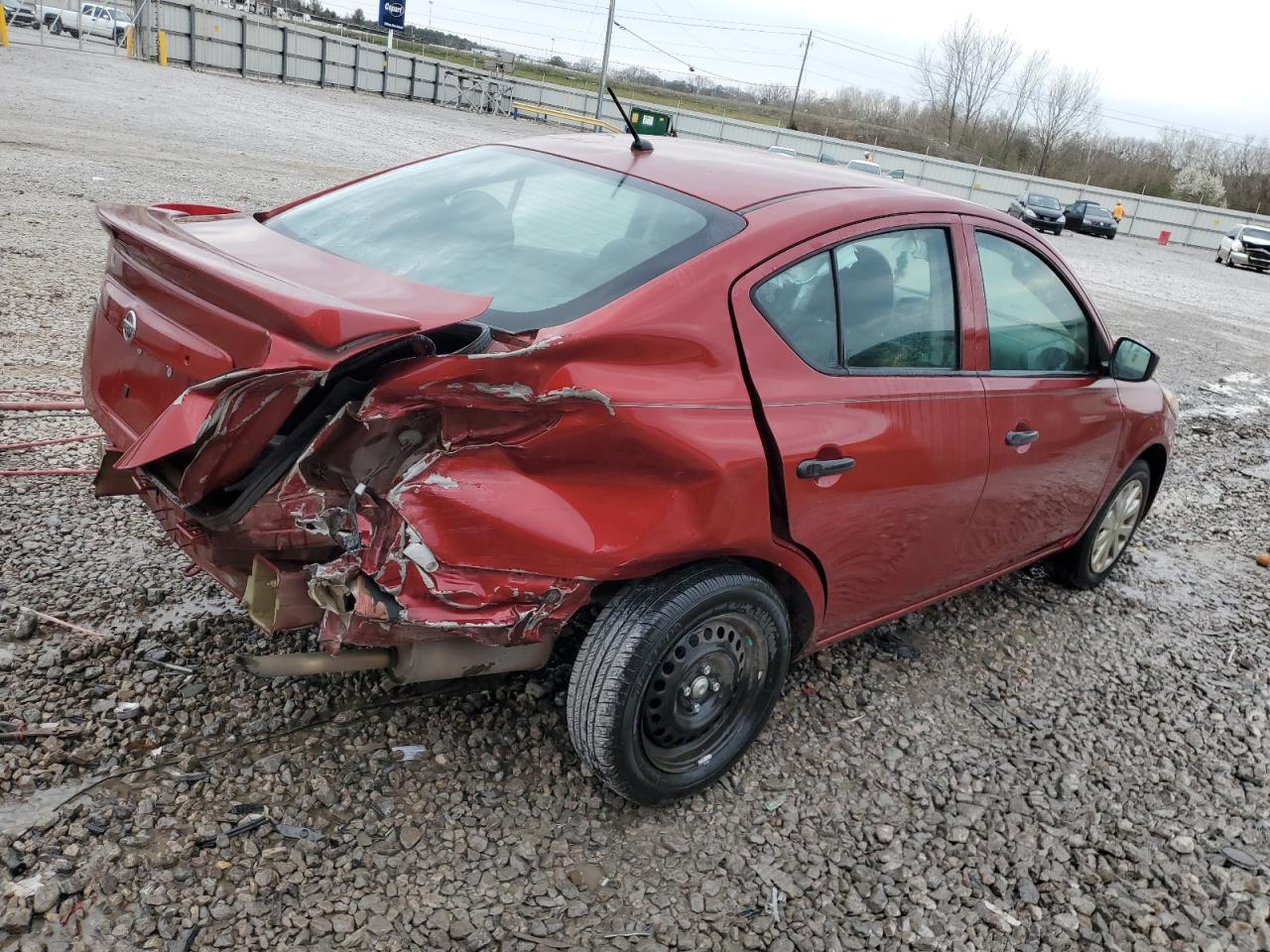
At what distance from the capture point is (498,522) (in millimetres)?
2283

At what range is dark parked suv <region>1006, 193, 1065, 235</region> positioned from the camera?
31.0m

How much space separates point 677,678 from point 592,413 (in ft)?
2.70

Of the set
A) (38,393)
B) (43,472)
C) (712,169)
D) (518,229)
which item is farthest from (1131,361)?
(38,393)

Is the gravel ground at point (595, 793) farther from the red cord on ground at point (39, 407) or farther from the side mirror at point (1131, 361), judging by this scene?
the side mirror at point (1131, 361)

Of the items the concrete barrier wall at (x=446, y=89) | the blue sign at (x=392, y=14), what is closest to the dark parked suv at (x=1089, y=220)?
the concrete barrier wall at (x=446, y=89)

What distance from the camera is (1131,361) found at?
3.96m

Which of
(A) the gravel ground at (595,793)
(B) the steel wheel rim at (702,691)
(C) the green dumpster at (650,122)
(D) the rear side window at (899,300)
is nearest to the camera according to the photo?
(A) the gravel ground at (595,793)

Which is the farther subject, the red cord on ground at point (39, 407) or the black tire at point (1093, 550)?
the red cord on ground at point (39, 407)

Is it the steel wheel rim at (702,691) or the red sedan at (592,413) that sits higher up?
the red sedan at (592,413)

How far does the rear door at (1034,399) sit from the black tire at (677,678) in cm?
109

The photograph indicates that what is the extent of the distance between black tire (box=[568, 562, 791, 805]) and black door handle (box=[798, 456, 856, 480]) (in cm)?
32

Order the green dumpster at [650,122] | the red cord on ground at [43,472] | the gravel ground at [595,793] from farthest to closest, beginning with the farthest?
the green dumpster at [650,122]
the red cord on ground at [43,472]
the gravel ground at [595,793]

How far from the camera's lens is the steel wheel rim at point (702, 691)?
8.70 feet

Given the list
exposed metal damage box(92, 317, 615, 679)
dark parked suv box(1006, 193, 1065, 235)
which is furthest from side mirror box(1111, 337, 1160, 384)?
dark parked suv box(1006, 193, 1065, 235)
